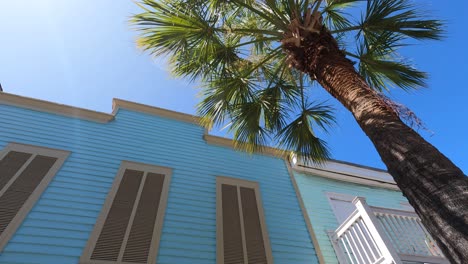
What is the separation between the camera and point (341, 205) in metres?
7.22

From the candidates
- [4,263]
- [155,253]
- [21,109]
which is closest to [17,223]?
[4,263]

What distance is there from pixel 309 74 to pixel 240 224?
3.49 metres

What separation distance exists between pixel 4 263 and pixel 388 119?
17.6 ft

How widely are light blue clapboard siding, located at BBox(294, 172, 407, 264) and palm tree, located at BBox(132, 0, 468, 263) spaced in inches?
77.2

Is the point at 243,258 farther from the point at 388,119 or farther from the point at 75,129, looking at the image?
the point at 75,129

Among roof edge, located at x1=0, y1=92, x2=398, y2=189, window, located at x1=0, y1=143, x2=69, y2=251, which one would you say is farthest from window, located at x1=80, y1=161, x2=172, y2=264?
roof edge, located at x1=0, y1=92, x2=398, y2=189

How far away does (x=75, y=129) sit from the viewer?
21.4ft

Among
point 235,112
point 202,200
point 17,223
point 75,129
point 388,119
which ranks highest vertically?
point 75,129

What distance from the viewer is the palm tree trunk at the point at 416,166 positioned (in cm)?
156

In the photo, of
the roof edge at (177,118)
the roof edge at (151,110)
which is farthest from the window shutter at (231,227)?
the roof edge at (151,110)

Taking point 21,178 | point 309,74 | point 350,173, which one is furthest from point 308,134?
point 21,178

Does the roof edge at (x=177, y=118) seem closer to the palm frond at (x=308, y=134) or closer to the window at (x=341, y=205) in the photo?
the window at (x=341, y=205)

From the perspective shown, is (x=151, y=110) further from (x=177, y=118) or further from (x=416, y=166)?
(x=416, y=166)

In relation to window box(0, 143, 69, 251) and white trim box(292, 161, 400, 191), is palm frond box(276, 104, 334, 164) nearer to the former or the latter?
white trim box(292, 161, 400, 191)
